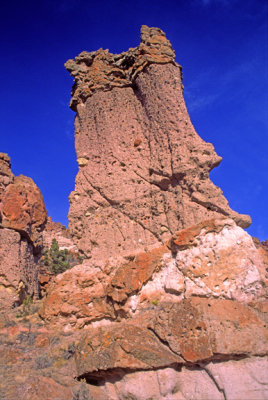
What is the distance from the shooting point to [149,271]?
5.59 metres

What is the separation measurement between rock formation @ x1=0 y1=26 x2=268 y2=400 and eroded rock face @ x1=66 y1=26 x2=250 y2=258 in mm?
22

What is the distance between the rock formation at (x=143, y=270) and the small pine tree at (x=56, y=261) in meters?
7.47

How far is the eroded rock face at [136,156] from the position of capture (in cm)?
623

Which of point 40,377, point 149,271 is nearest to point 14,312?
point 40,377

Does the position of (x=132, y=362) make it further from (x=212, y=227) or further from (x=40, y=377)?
(x=212, y=227)

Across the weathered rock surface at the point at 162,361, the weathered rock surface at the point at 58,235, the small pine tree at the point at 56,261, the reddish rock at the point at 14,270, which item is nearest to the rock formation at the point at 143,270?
the weathered rock surface at the point at 162,361

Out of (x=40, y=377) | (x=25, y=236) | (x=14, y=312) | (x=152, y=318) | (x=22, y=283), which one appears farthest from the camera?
(x=25, y=236)

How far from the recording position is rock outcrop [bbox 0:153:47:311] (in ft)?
21.6

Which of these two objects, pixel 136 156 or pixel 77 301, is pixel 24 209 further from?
pixel 77 301

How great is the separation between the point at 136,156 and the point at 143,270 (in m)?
2.48

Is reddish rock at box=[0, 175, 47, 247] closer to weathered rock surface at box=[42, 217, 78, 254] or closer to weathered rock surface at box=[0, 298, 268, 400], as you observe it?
weathered rock surface at box=[0, 298, 268, 400]

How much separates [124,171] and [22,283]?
300 cm

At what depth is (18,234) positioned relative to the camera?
7.11 m

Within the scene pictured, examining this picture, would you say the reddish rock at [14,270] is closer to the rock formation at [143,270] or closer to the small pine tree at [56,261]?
the rock formation at [143,270]
